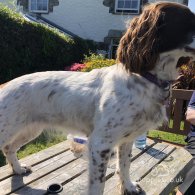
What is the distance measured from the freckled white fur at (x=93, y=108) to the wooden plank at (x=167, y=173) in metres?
0.24

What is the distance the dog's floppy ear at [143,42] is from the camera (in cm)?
→ 302

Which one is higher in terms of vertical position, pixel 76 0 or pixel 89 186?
pixel 76 0

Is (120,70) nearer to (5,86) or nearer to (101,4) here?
(5,86)

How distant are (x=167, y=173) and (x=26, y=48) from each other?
6.17 meters

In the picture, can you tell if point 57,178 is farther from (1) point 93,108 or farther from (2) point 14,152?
(1) point 93,108

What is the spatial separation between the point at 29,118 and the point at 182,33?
1631mm

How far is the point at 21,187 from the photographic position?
12.3 ft

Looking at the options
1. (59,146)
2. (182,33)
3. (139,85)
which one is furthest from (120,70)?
(59,146)

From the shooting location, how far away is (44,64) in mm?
10594

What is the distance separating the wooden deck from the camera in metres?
3.77

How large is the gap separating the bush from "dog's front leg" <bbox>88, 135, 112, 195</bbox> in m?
5.89

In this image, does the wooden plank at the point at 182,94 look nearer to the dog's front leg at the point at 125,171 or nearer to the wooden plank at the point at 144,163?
the wooden plank at the point at 144,163

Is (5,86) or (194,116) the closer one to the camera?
(5,86)

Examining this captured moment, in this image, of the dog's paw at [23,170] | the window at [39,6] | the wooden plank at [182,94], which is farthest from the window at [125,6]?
the dog's paw at [23,170]
